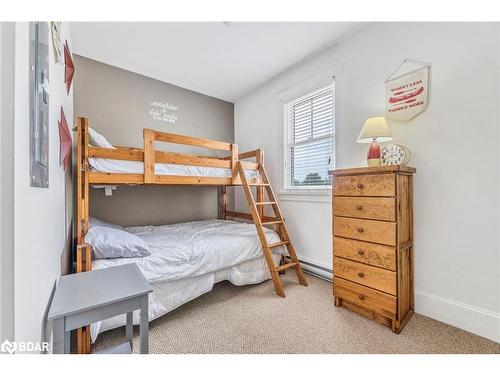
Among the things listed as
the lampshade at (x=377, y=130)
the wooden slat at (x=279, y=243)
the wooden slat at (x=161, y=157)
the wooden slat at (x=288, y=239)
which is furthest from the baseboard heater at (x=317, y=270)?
the lampshade at (x=377, y=130)

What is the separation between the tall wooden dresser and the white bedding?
1.30 metres

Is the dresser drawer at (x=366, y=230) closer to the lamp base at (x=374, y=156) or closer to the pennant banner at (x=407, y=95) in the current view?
the lamp base at (x=374, y=156)

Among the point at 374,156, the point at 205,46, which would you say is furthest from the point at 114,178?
the point at 374,156

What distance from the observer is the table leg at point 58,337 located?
2.76 feet

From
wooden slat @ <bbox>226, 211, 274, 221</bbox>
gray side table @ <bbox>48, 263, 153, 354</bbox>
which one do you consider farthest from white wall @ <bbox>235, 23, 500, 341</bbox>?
gray side table @ <bbox>48, 263, 153, 354</bbox>

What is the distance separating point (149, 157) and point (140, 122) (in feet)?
4.62

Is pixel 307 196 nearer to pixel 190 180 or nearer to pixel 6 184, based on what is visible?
pixel 190 180

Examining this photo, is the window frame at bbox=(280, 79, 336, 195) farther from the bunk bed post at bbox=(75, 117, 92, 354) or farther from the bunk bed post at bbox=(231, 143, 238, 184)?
the bunk bed post at bbox=(75, 117, 92, 354)

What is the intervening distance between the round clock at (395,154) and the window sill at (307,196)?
68cm

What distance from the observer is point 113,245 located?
5.43ft

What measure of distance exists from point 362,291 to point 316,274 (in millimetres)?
887
